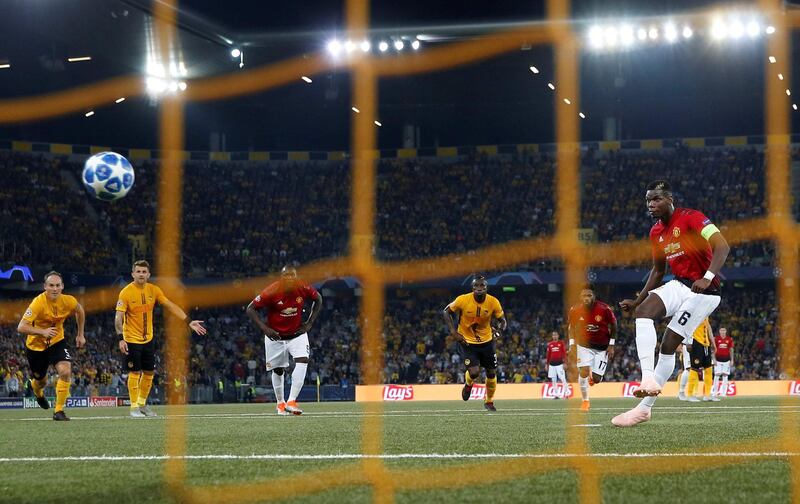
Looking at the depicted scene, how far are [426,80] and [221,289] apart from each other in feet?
37.1

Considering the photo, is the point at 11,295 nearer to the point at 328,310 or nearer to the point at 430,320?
the point at 328,310

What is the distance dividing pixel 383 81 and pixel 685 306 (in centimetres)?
3563

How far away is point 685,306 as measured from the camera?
1007 centimetres

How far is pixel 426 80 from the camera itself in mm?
44062

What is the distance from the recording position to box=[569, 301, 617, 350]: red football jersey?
63.1 ft

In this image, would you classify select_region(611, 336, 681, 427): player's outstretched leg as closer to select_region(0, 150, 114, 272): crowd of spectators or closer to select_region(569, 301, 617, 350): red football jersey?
select_region(569, 301, 617, 350): red football jersey

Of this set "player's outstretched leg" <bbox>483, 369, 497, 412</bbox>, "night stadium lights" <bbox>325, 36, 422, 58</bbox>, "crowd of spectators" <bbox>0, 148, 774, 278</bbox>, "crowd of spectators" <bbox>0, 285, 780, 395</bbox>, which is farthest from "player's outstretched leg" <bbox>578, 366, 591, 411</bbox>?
"crowd of spectators" <bbox>0, 148, 774, 278</bbox>

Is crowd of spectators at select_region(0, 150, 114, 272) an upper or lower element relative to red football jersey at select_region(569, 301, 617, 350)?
upper

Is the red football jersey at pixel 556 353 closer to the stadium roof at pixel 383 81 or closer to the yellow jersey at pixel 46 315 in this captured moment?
the stadium roof at pixel 383 81

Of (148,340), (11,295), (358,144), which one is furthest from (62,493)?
(358,144)

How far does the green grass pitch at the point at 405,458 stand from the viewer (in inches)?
221

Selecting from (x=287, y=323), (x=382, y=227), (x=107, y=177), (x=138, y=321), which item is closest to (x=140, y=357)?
(x=138, y=321)

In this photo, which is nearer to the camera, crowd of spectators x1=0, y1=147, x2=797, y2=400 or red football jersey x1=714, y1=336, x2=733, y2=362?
red football jersey x1=714, y1=336, x2=733, y2=362

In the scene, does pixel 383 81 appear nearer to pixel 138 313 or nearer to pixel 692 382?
pixel 692 382
